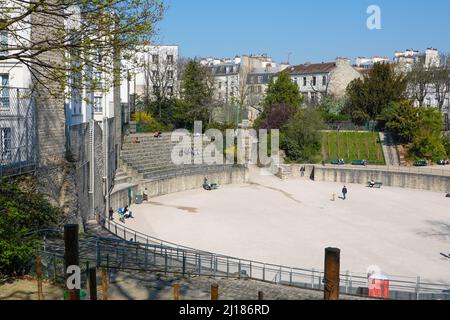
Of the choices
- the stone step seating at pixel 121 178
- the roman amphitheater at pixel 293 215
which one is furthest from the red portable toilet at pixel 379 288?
the stone step seating at pixel 121 178

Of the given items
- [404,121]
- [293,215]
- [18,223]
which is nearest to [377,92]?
[404,121]

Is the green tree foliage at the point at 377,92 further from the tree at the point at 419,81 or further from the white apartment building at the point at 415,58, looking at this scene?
the white apartment building at the point at 415,58

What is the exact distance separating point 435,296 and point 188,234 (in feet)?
43.8

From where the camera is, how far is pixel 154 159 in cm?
4194

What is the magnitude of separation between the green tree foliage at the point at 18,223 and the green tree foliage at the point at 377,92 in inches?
1894

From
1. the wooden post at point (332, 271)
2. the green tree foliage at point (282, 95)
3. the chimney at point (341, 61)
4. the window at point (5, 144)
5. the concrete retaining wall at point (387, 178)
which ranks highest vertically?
the chimney at point (341, 61)

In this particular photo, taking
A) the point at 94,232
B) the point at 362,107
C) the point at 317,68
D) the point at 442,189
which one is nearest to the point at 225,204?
the point at 94,232

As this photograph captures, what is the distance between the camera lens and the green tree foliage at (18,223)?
11531 mm

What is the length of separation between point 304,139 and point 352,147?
5629mm

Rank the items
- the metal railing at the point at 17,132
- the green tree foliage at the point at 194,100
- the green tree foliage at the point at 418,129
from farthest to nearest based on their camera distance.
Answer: the green tree foliage at the point at 194,100 → the green tree foliage at the point at 418,129 → the metal railing at the point at 17,132

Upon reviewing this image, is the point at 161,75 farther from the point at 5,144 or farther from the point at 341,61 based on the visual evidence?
the point at 5,144

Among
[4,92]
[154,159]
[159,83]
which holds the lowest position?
[154,159]

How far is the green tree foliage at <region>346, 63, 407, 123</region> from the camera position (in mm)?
57625

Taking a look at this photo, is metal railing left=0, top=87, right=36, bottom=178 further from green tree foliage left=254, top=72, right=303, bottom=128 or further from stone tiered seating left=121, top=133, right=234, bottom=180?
green tree foliage left=254, top=72, right=303, bottom=128
